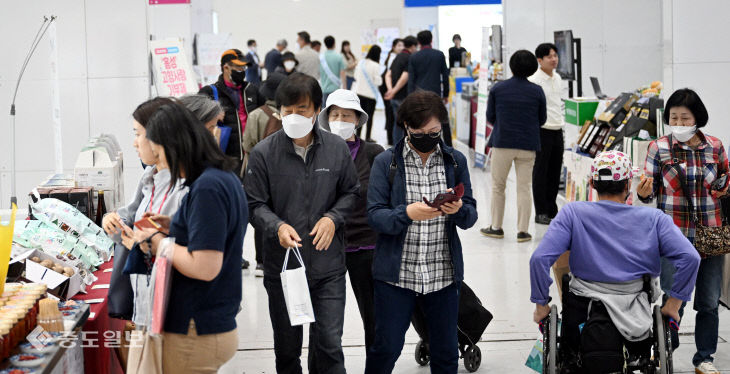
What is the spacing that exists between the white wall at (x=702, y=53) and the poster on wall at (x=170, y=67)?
4.24 meters

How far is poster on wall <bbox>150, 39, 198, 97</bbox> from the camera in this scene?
8023 millimetres

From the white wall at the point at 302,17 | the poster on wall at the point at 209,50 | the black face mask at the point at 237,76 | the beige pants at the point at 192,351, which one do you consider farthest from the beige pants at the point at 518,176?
the white wall at the point at 302,17

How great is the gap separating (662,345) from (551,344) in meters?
0.42

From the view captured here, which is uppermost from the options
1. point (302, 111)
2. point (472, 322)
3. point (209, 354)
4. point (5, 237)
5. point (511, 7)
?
point (511, 7)

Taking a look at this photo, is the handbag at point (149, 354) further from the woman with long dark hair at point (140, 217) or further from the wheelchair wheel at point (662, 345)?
the wheelchair wheel at point (662, 345)

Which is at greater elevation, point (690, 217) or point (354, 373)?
point (690, 217)

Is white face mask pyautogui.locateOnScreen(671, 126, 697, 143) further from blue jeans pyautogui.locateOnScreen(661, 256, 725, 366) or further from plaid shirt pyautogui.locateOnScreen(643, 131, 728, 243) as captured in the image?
blue jeans pyautogui.locateOnScreen(661, 256, 725, 366)

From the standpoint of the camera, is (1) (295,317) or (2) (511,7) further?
(2) (511,7)

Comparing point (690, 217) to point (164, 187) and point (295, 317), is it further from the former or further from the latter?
point (164, 187)

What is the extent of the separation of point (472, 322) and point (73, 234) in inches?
78.4

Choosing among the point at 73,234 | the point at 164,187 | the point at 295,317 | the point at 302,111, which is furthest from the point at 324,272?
the point at 73,234

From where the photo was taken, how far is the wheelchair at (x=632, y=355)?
11.0 ft

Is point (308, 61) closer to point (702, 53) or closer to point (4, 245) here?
point (702, 53)

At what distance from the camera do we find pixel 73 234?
13.6 feet
